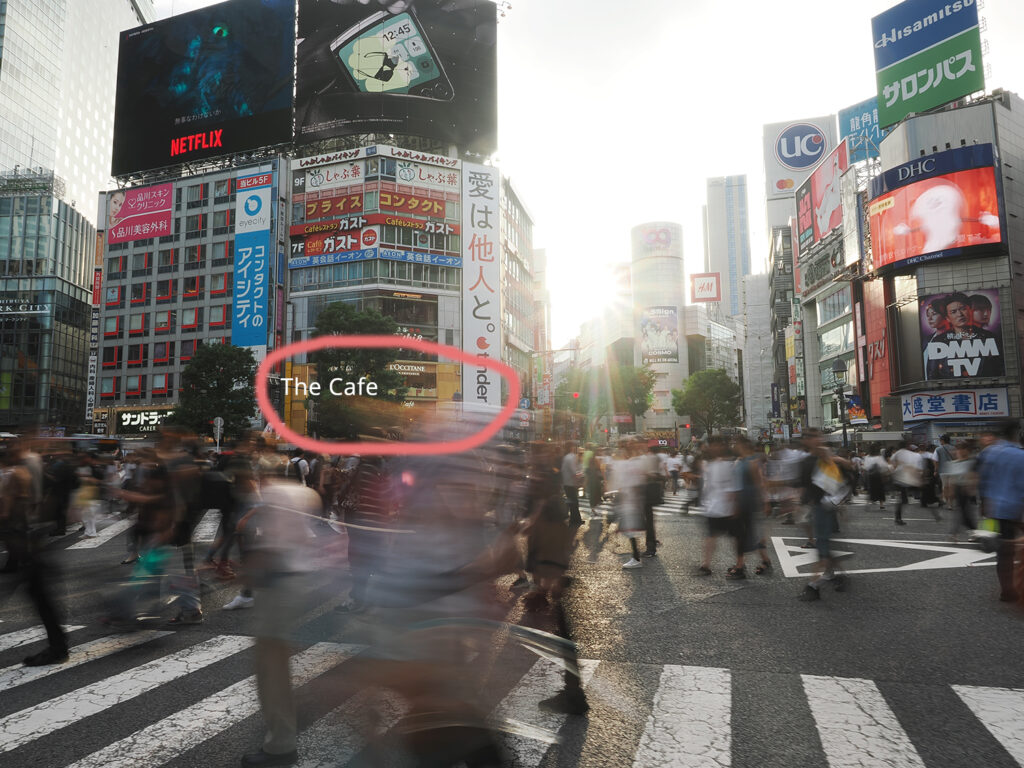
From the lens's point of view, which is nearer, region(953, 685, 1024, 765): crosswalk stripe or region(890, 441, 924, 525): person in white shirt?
region(953, 685, 1024, 765): crosswalk stripe

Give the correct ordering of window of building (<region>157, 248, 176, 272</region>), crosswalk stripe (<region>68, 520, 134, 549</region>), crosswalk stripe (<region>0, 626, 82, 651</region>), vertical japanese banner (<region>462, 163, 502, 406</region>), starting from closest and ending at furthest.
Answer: crosswalk stripe (<region>0, 626, 82, 651</region>) → crosswalk stripe (<region>68, 520, 134, 549</region>) → vertical japanese banner (<region>462, 163, 502, 406</region>) → window of building (<region>157, 248, 176, 272</region>)

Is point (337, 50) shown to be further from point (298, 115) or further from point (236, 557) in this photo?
point (236, 557)

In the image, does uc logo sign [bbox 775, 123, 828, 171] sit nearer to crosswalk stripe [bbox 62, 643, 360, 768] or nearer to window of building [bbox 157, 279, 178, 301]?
window of building [bbox 157, 279, 178, 301]

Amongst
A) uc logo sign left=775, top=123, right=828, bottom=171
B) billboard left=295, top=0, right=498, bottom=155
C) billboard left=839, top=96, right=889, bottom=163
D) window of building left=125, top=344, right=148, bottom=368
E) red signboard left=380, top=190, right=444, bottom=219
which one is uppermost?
uc logo sign left=775, top=123, right=828, bottom=171

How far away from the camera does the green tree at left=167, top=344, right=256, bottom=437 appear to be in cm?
4341

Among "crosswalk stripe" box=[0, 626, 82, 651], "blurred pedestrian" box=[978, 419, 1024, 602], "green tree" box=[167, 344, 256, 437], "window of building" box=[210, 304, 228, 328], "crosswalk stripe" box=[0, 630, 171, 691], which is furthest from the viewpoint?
"window of building" box=[210, 304, 228, 328]

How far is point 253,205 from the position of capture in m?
55.8

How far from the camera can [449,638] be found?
302 centimetres

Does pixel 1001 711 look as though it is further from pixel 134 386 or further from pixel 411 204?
pixel 134 386

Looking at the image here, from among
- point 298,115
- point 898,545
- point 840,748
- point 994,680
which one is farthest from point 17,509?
point 298,115

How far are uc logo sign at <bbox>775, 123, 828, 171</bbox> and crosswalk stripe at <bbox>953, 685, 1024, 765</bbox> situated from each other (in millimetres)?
112286

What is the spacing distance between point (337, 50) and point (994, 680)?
6382 centimetres

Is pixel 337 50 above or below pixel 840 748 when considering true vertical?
above

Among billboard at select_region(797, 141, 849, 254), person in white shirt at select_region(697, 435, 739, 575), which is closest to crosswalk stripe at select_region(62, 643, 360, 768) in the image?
person in white shirt at select_region(697, 435, 739, 575)
